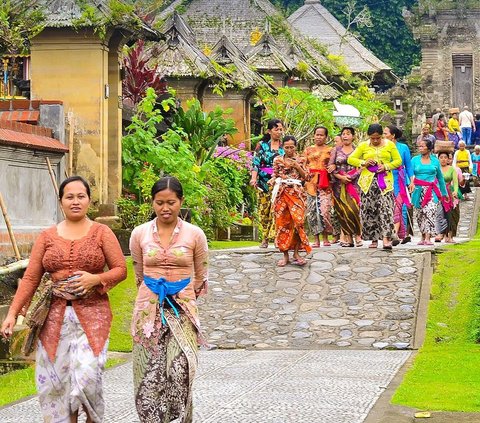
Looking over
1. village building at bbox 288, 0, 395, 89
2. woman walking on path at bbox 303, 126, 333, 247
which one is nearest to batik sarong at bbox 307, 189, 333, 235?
woman walking on path at bbox 303, 126, 333, 247

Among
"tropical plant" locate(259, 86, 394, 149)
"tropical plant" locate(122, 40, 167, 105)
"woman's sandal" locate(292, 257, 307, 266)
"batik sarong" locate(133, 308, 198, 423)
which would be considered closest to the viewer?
"batik sarong" locate(133, 308, 198, 423)

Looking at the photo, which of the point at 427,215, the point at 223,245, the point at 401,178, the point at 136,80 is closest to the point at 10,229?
the point at 401,178

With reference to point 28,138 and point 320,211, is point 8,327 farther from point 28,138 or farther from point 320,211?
point 320,211

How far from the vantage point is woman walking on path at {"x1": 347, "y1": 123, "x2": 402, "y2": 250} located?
17.2 m

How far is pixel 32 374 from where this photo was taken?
11898 mm

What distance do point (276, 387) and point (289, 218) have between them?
6012 millimetres

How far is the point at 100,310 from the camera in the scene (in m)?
8.23

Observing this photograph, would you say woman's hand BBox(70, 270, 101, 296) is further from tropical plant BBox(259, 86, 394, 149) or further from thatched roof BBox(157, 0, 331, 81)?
thatched roof BBox(157, 0, 331, 81)

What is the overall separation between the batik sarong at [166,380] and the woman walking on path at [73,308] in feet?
0.91

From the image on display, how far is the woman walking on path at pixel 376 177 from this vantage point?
17172mm

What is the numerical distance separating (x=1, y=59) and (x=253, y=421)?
1234cm

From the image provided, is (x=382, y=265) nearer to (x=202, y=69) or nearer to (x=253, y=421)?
(x=253, y=421)

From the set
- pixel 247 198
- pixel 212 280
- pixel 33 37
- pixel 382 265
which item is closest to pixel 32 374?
pixel 212 280

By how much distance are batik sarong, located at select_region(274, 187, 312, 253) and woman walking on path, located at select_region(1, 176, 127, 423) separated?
8.30 m
